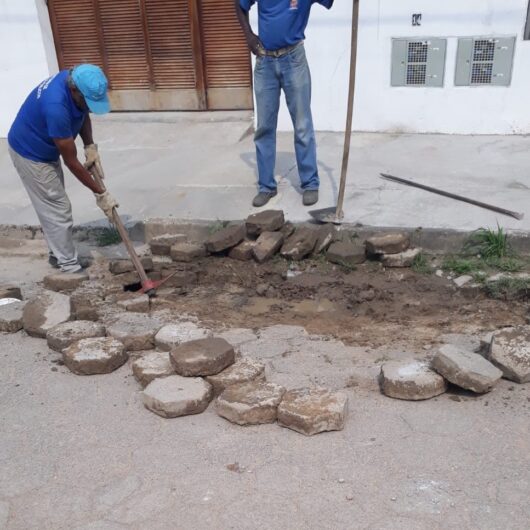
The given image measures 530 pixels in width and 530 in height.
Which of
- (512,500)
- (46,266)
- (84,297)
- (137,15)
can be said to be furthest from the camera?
(137,15)

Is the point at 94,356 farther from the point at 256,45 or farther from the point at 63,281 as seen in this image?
the point at 256,45

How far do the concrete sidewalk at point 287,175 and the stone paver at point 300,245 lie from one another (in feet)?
1.05

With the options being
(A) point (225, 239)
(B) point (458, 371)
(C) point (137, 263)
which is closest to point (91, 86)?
(C) point (137, 263)

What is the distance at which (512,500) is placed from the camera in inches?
102

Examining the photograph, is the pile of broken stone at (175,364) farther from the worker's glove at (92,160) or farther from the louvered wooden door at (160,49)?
the louvered wooden door at (160,49)

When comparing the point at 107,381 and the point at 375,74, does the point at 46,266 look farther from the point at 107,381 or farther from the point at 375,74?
the point at 375,74

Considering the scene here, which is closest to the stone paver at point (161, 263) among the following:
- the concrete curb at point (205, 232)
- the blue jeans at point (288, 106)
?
the concrete curb at point (205, 232)

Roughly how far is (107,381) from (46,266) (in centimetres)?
194

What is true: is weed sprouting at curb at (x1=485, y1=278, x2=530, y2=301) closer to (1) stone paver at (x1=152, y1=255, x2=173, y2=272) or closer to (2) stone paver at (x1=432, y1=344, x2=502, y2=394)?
(2) stone paver at (x1=432, y1=344, x2=502, y2=394)

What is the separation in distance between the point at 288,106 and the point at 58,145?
75.8 inches

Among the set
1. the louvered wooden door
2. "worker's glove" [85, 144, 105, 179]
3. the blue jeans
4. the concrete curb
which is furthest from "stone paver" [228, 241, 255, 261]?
the louvered wooden door

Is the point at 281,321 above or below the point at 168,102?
below

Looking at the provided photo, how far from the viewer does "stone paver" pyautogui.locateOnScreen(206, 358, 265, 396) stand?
3.34 m

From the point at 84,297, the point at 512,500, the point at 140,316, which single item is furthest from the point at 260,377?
the point at 84,297
